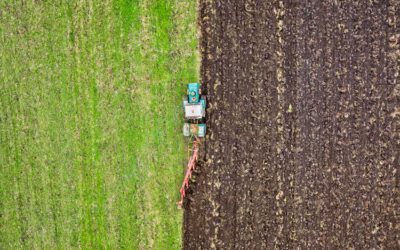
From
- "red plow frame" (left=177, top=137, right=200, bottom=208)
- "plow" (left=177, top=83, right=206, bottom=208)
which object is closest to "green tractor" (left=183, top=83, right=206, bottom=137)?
"plow" (left=177, top=83, right=206, bottom=208)

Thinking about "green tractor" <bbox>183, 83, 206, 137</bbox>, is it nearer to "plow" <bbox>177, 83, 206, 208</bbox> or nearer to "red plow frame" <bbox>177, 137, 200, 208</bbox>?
"plow" <bbox>177, 83, 206, 208</bbox>

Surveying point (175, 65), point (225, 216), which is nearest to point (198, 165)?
point (225, 216)

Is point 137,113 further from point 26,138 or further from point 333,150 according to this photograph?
point 333,150

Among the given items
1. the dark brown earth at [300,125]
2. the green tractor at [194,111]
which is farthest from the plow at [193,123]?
the dark brown earth at [300,125]

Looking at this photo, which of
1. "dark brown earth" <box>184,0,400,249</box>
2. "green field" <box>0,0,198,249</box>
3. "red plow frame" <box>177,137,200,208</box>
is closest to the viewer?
"dark brown earth" <box>184,0,400,249</box>

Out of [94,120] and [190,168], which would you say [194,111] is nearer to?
[190,168]

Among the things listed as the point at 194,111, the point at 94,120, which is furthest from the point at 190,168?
the point at 94,120
